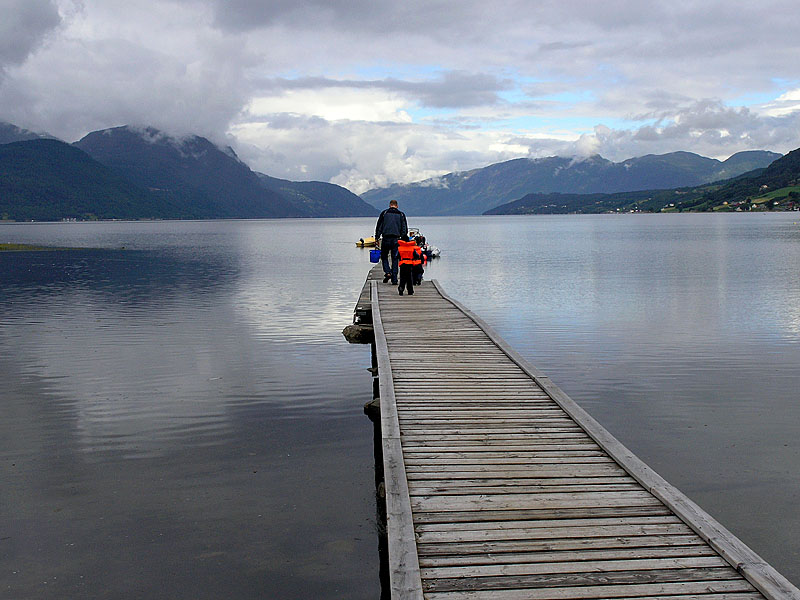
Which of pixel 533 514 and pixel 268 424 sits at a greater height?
pixel 533 514

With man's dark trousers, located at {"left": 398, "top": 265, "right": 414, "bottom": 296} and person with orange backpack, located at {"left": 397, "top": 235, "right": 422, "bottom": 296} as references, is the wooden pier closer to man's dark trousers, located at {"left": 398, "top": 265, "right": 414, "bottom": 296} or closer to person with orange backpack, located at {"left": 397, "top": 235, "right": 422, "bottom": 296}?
person with orange backpack, located at {"left": 397, "top": 235, "right": 422, "bottom": 296}

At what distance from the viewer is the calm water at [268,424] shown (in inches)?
343

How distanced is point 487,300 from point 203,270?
85.7ft

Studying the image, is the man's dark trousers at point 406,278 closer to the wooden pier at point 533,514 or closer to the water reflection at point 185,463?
the water reflection at point 185,463

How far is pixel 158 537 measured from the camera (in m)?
9.15

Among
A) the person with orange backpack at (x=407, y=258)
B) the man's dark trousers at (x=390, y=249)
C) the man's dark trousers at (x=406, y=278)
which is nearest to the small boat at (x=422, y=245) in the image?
the man's dark trousers at (x=390, y=249)

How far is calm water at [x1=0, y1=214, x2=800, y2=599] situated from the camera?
8.71 meters

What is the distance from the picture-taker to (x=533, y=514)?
289 inches

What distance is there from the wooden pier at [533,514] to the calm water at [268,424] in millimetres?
1430

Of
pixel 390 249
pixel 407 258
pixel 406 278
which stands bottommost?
pixel 406 278

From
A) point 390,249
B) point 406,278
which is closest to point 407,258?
point 390,249

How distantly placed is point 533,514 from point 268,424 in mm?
7632

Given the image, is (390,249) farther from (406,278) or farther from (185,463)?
(185,463)

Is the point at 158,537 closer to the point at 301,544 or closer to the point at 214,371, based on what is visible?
the point at 301,544
